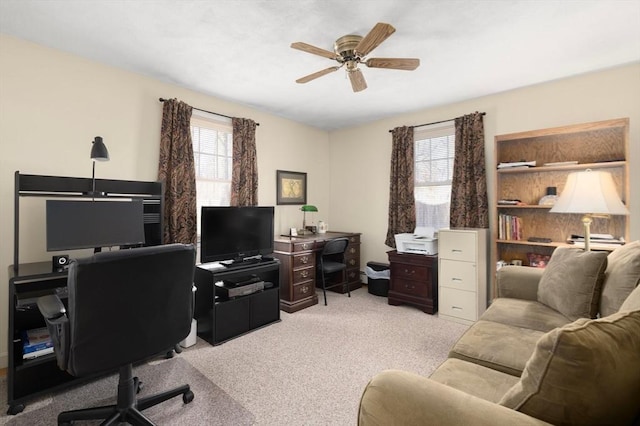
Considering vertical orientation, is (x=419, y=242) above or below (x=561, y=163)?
below

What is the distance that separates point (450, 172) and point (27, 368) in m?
4.43

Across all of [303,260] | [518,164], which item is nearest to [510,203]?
[518,164]

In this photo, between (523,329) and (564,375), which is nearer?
(564,375)

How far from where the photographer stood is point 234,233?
10.6ft

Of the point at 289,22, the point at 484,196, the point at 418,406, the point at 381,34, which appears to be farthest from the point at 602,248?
the point at 289,22

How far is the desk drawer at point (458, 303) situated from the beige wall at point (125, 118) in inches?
50.0

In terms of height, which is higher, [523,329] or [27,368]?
[523,329]

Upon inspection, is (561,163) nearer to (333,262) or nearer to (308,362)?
(333,262)

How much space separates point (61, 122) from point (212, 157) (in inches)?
55.9

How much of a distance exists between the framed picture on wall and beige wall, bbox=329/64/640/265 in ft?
2.27

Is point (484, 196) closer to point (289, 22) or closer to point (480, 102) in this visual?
point (480, 102)

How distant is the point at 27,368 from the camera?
6.57 ft

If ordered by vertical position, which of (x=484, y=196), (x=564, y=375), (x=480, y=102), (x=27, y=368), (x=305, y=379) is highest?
(x=480, y=102)

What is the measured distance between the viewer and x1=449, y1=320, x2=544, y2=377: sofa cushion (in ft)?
4.90
